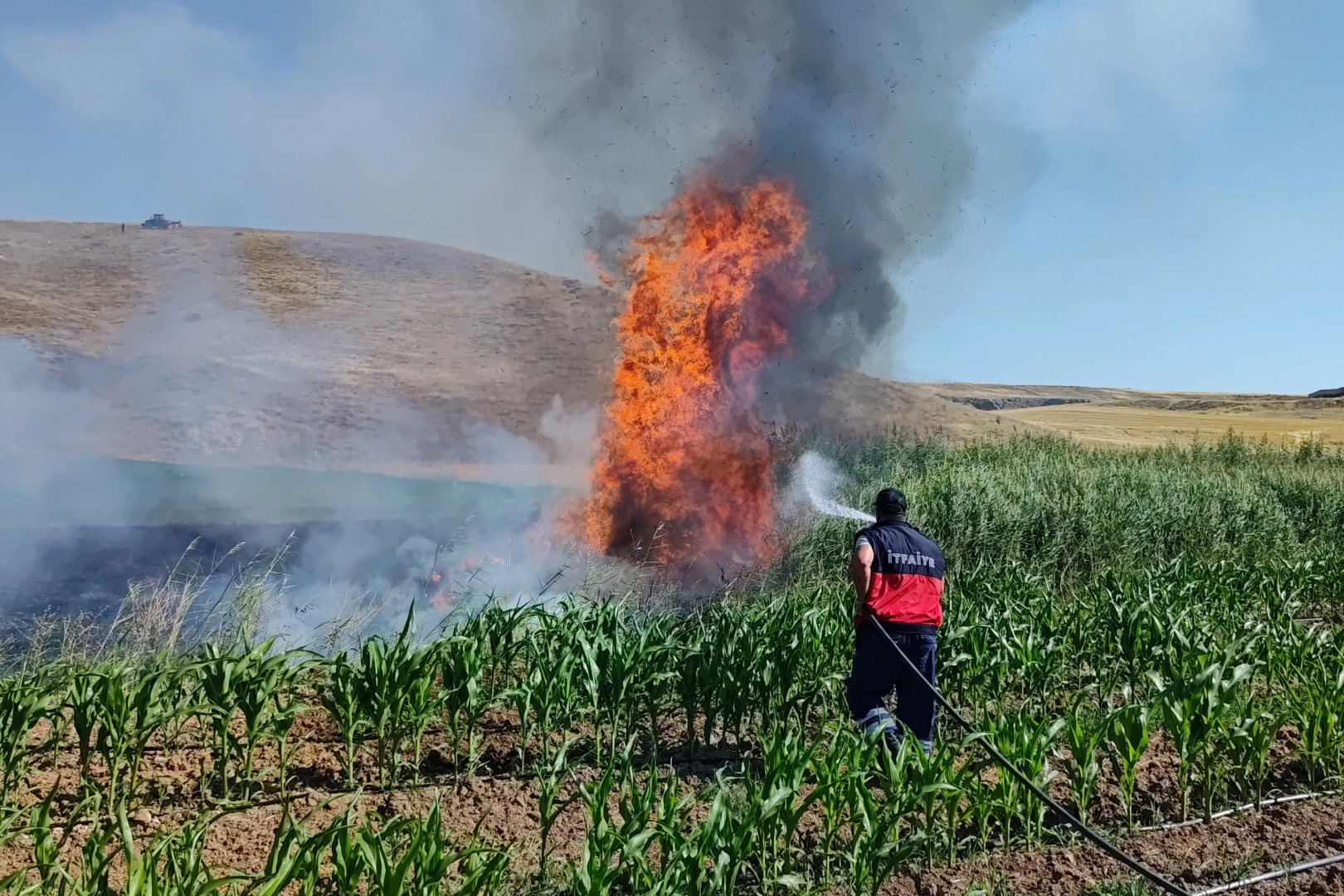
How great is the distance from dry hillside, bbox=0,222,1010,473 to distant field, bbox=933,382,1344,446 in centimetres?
1782

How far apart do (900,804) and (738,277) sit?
931 centimetres

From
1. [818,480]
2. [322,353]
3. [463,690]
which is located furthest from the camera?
[322,353]

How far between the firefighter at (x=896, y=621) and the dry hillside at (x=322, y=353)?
7.52 m

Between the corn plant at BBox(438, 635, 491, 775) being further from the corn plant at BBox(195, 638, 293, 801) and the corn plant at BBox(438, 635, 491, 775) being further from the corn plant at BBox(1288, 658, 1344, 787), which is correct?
the corn plant at BBox(1288, 658, 1344, 787)

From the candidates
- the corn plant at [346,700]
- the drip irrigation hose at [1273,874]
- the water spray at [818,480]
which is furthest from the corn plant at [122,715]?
the water spray at [818,480]

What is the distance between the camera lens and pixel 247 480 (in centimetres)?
2533

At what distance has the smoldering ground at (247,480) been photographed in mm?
12367

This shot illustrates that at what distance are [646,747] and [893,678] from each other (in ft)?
5.48

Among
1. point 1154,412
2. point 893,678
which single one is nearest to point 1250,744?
point 893,678

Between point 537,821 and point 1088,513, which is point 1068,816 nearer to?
point 537,821

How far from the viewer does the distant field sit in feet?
183

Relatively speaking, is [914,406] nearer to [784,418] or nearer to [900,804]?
[784,418]

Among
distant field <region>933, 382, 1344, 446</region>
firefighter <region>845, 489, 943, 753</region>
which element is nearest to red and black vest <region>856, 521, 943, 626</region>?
firefighter <region>845, 489, 943, 753</region>

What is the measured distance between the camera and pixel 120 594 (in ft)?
39.8
